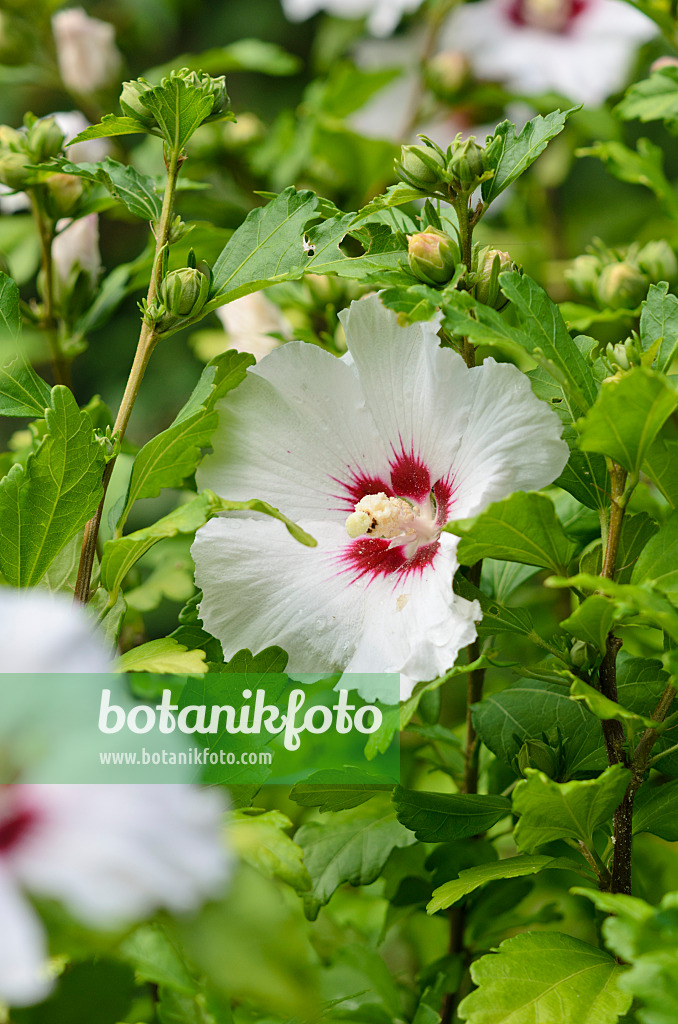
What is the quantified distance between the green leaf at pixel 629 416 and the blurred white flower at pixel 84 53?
2.85 feet

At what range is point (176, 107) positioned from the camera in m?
0.52

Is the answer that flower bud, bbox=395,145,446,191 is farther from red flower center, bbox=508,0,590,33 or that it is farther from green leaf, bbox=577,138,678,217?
red flower center, bbox=508,0,590,33

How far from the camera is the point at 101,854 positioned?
285mm

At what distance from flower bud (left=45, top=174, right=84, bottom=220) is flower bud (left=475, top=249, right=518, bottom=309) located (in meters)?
0.33

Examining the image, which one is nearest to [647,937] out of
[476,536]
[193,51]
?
[476,536]

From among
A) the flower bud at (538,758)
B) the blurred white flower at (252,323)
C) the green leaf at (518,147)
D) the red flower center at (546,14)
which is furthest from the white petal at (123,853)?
the red flower center at (546,14)

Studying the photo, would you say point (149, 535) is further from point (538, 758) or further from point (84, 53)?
point (84, 53)

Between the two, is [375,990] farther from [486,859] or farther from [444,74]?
[444,74]

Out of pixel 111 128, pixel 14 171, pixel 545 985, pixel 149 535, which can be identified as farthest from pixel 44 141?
pixel 545 985

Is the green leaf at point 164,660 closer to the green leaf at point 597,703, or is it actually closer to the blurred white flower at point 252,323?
the green leaf at point 597,703

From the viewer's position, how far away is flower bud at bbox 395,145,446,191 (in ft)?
1.59

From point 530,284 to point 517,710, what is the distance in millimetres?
229

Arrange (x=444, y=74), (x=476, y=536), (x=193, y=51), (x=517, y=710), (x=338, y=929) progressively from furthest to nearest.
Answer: (x=193, y=51), (x=444, y=74), (x=338, y=929), (x=517, y=710), (x=476, y=536)

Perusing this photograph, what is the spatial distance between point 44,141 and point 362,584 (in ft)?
1.22
